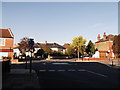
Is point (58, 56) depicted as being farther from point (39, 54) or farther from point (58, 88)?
point (58, 88)

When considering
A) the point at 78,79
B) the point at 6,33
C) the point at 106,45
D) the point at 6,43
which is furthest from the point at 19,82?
the point at 106,45

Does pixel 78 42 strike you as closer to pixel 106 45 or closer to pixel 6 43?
pixel 106 45

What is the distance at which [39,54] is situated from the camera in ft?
255

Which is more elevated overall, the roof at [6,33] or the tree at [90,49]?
the roof at [6,33]

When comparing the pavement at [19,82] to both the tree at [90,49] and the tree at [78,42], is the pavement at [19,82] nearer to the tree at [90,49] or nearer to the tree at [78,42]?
the tree at [78,42]

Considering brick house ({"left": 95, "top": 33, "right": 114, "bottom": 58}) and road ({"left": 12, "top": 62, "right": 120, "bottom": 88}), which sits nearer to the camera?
road ({"left": 12, "top": 62, "right": 120, "bottom": 88})

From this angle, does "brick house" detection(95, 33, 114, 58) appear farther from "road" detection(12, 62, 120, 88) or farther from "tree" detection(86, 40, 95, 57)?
"road" detection(12, 62, 120, 88)

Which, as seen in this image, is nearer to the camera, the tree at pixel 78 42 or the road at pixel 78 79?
the road at pixel 78 79

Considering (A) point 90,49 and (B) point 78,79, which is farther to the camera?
(A) point 90,49

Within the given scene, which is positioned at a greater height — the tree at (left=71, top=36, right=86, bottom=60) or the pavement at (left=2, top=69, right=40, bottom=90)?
the tree at (left=71, top=36, right=86, bottom=60)

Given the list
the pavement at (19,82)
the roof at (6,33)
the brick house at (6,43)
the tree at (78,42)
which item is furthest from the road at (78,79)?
the tree at (78,42)

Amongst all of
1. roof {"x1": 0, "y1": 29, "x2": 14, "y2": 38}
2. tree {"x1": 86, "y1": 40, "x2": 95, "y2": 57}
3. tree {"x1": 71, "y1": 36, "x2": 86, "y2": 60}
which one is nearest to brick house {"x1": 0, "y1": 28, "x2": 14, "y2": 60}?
roof {"x1": 0, "y1": 29, "x2": 14, "y2": 38}

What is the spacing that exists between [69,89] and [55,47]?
99781 mm

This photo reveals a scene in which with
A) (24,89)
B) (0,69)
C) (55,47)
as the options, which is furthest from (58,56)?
(24,89)
